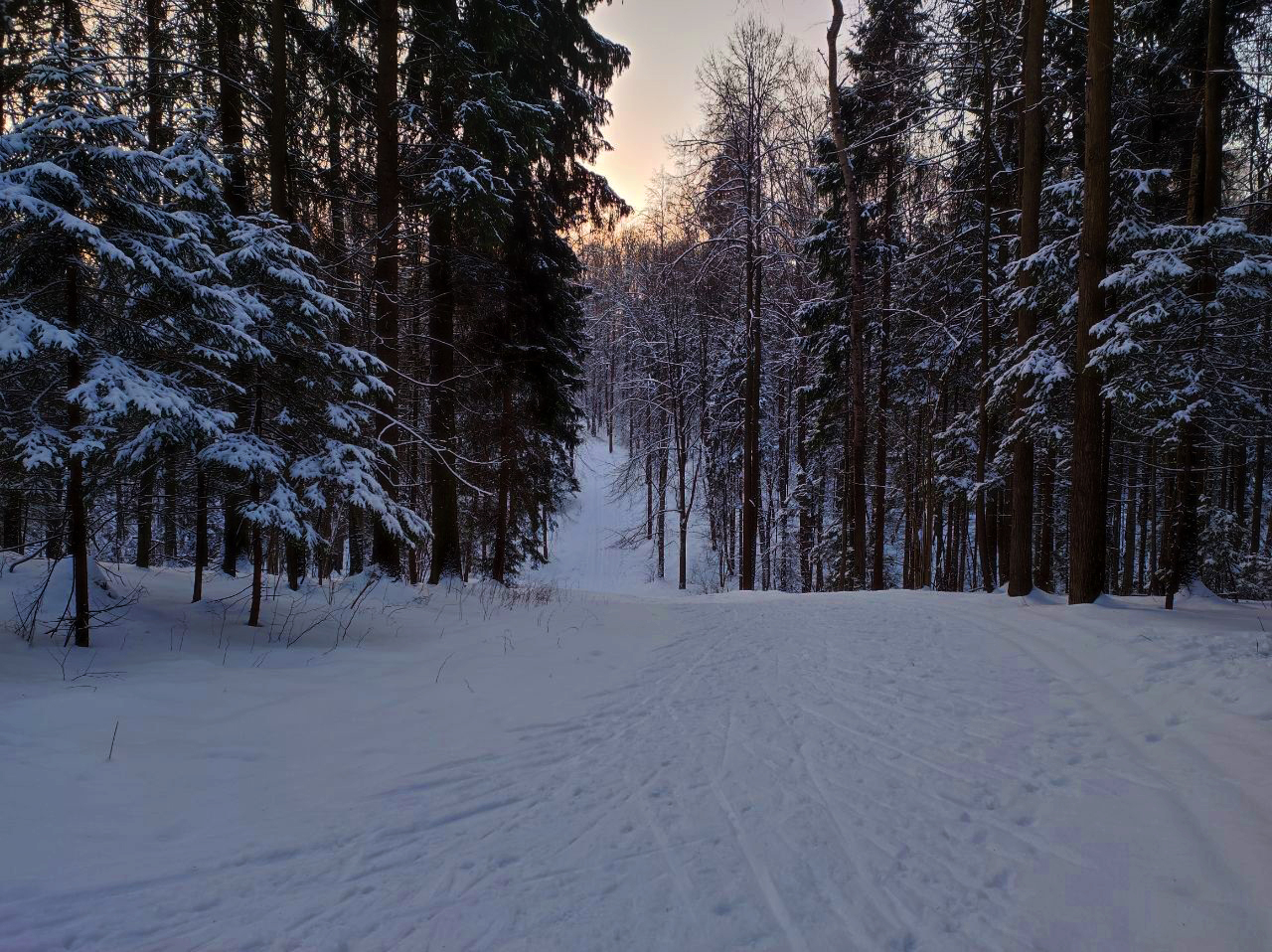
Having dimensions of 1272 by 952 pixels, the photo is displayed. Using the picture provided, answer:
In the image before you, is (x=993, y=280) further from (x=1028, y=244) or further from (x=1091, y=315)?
(x=1091, y=315)

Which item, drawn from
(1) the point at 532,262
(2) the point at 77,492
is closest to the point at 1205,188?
(1) the point at 532,262

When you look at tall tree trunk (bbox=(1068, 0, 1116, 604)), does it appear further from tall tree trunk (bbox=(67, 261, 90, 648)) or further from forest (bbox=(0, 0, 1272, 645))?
tall tree trunk (bbox=(67, 261, 90, 648))

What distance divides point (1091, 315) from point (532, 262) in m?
9.83

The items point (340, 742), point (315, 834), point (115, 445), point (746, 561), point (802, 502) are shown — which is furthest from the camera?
point (802, 502)

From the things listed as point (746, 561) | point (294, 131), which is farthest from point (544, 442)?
point (294, 131)

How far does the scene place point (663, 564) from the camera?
2664cm

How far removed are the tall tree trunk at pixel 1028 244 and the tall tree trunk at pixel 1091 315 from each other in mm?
1081

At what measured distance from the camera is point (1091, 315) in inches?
310

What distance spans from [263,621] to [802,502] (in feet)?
55.4

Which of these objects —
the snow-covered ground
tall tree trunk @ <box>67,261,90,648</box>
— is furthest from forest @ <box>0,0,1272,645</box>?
the snow-covered ground

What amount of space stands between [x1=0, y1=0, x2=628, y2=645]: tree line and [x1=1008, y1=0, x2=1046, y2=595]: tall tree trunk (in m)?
7.82

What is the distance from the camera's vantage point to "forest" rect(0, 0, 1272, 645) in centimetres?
457

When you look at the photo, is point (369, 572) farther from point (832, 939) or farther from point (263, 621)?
point (832, 939)

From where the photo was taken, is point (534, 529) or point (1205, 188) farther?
point (534, 529)
